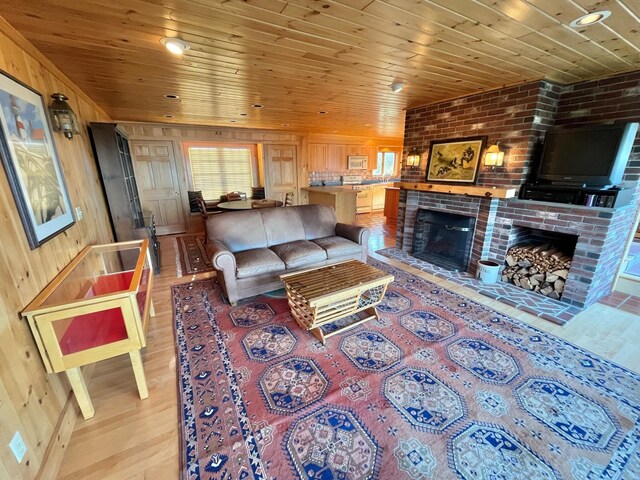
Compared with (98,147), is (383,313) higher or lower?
lower

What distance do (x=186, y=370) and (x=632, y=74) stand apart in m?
4.73

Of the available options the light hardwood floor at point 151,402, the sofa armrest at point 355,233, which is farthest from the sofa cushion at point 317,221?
the light hardwood floor at point 151,402

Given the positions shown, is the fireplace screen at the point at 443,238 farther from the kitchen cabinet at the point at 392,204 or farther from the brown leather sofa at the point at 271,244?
the kitchen cabinet at the point at 392,204

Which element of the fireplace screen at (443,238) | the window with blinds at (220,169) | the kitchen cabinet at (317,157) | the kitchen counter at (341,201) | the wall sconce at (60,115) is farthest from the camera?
the kitchen cabinet at (317,157)

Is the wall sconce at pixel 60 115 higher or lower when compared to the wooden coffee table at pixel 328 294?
higher

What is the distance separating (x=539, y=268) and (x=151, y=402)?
3.96m

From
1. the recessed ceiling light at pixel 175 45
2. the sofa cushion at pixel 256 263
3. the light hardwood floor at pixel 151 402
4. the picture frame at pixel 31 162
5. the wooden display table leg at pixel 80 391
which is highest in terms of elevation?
the recessed ceiling light at pixel 175 45

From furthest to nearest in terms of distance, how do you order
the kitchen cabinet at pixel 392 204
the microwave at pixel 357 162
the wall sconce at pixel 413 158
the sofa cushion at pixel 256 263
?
the microwave at pixel 357 162
the kitchen cabinet at pixel 392 204
the wall sconce at pixel 413 158
the sofa cushion at pixel 256 263

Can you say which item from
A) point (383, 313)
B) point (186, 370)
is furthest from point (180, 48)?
point (383, 313)

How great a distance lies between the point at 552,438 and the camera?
1.45 meters

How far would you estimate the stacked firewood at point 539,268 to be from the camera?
2918mm

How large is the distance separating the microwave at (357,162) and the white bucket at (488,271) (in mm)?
5082

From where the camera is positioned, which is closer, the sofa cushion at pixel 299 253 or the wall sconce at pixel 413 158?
the sofa cushion at pixel 299 253

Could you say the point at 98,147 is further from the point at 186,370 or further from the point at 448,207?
the point at 448,207
